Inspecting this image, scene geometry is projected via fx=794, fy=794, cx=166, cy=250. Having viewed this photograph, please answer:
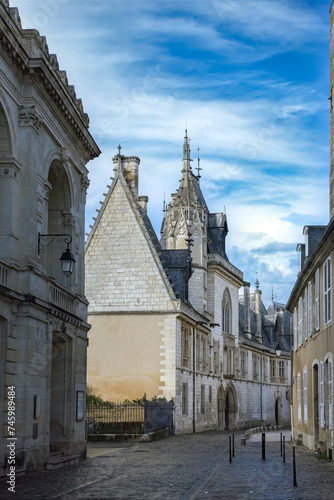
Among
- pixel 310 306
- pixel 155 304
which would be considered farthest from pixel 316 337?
pixel 155 304

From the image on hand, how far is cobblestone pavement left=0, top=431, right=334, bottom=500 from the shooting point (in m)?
13.5

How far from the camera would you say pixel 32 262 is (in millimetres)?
18031

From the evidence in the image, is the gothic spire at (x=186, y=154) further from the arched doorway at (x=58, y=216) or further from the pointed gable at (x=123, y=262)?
the arched doorway at (x=58, y=216)

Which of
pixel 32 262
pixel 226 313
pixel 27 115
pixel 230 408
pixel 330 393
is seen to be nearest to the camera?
pixel 32 262

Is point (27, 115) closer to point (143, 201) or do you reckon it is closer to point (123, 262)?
point (123, 262)

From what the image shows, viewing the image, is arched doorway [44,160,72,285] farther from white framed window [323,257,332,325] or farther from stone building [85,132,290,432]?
stone building [85,132,290,432]

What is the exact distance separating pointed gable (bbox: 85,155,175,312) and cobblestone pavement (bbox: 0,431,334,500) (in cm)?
1449

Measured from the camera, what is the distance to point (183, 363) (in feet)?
133

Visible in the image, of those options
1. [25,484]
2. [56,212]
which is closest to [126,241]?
[56,212]

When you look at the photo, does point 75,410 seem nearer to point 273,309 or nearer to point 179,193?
point 179,193

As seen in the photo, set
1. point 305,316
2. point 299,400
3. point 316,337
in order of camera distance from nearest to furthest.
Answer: point 316,337
point 305,316
point 299,400

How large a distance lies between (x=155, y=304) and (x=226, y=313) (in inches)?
686

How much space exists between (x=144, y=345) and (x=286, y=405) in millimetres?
36075

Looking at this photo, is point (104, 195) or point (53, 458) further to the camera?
point (104, 195)
